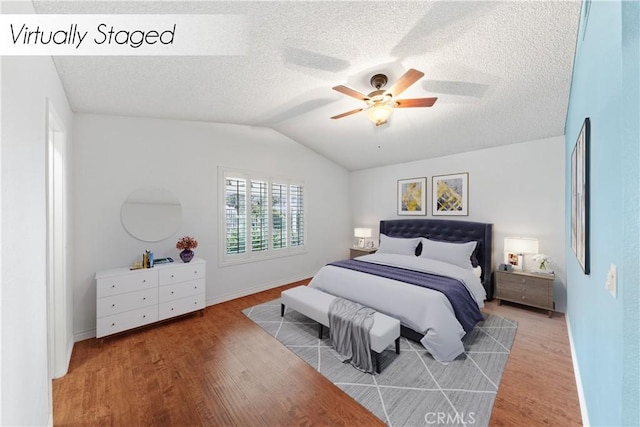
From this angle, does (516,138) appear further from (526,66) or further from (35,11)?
(35,11)

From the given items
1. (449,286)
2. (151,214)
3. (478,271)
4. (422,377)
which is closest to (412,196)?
(478,271)

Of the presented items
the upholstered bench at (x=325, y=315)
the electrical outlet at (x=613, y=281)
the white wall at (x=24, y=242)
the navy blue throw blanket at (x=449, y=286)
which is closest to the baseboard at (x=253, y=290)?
the upholstered bench at (x=325, y=315)

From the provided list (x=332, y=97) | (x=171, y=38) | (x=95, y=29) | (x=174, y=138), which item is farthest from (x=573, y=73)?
(x=174, y=138)

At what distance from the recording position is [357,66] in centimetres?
226

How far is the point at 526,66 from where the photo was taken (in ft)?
7.15

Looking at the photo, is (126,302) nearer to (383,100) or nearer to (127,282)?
(127,282)

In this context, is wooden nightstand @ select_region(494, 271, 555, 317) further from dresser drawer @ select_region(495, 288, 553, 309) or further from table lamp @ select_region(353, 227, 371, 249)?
table lamp @ select_region(353, 227, 371, 249)

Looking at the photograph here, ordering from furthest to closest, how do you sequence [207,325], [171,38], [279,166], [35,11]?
1. [279,166]
2. [207,325]
3. [171,38]
4. [35,11]

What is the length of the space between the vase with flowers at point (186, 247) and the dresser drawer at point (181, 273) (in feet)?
0.43

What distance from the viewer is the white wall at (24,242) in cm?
99

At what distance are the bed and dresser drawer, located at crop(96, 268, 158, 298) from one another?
6.47 feet

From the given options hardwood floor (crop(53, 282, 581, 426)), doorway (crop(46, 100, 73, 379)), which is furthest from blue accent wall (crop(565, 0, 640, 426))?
doorway (crop(46, 100, 73, 379))

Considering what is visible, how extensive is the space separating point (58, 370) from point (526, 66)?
4.94 meters

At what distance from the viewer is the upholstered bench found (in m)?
2.13
